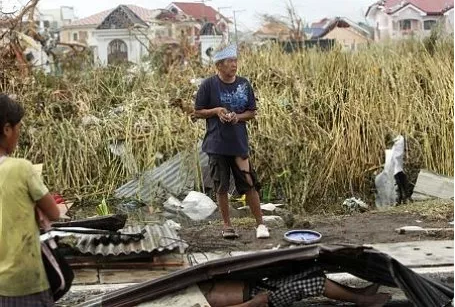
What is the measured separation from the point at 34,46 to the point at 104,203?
17.3 feet

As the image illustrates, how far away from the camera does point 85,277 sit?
5.53 m

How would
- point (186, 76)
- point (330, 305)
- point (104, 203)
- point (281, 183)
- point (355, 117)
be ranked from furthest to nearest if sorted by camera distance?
point (186, 76)
point (355, 117)
point (281, 183)
point (104, 203)
point (330, 305)

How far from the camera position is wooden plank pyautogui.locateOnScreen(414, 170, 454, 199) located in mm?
8617

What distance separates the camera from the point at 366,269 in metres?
4.70

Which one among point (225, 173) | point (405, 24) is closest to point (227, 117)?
point (225, 173)

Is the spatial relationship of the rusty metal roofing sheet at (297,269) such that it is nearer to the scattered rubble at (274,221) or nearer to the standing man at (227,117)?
the standing man at (227,117)

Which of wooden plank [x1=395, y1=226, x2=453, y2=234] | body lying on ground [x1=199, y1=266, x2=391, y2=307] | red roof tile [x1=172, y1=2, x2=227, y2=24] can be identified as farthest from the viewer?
red roof tile [x1=172, y1=2, x2=227, y2=24]

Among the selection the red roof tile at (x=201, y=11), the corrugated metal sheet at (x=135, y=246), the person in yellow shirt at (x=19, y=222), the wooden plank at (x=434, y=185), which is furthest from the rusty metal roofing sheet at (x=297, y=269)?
the red roof tile at (x=201, y=11)

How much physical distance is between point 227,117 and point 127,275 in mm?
1719

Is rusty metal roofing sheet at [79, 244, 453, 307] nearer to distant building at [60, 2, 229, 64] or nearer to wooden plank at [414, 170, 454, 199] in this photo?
wooden plank at [414, 170, 454, 199]

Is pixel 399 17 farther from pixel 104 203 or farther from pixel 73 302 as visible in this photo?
pixel 73 302

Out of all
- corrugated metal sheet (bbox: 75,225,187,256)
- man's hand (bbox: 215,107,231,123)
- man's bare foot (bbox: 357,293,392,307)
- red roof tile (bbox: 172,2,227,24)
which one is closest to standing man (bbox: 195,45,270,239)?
man's hand (bbox: 215,107,231,123)

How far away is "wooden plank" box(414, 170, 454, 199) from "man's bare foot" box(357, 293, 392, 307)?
399 cm

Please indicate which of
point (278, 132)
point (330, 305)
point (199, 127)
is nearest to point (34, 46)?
point (199, 127)
